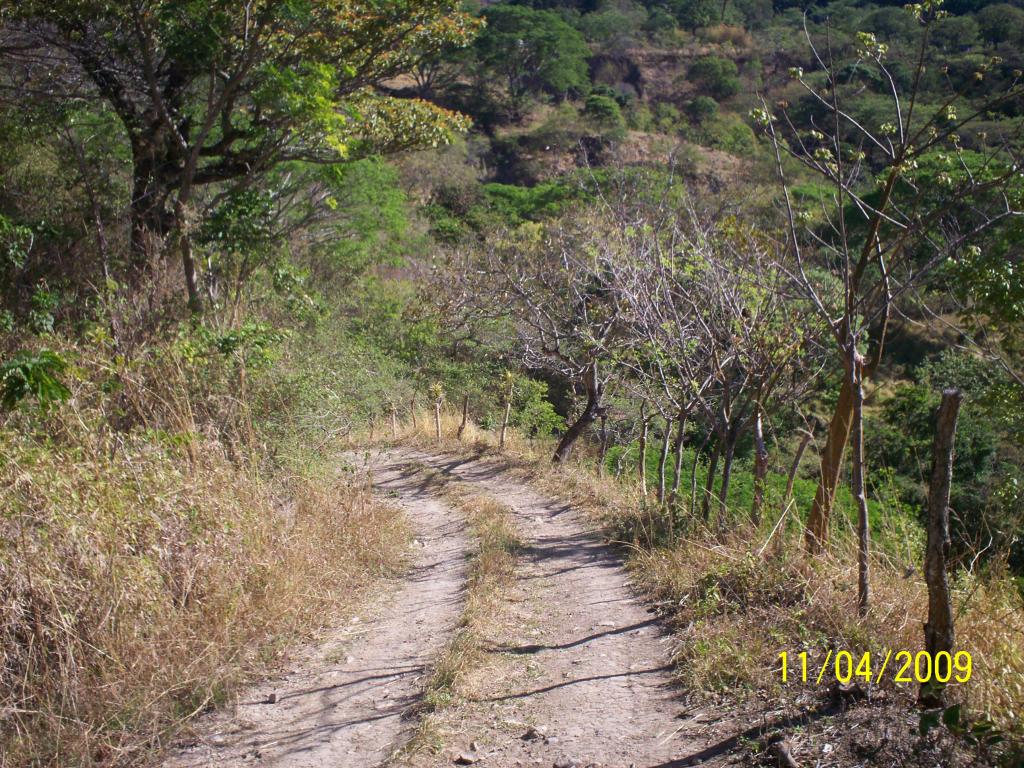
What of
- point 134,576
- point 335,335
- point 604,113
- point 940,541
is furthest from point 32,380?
point 604,113

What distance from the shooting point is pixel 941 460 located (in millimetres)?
3254

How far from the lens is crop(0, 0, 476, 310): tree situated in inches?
374

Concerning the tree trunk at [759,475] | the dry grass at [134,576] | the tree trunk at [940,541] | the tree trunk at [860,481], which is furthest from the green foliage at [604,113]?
the tree trunk at [940,541]

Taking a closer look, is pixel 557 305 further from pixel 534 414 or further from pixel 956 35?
pixel 956 35

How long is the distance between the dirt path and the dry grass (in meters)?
0.19

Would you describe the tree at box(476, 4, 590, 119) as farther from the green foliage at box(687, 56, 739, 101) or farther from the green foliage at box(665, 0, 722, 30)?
the green foliage at box(665, 0, 722, 30)

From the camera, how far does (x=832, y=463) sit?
4.79 m

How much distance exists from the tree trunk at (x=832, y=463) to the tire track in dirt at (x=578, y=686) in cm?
A: 111

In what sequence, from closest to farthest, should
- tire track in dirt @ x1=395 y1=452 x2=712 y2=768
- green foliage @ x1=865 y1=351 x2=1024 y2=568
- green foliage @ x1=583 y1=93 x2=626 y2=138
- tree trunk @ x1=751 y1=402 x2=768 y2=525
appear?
tire track in dirt @ x1=395 y1=452 x2=712 y2=768 < tree trunk @ x1=751 y1=402 x2=768 y2=525 < green foliage @ x1=865 y1=351 x2=1024 y2=568 < green foliage @ x1=583 y1=93 x2=626 y2=138

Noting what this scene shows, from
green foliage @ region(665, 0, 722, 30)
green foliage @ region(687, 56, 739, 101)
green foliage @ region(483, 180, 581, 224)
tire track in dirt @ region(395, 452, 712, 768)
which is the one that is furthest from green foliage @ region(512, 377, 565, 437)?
green foliage @ region(665, 0, 722, 30)

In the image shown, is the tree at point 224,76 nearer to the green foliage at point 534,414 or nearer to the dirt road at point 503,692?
the dirt road at point 503,692

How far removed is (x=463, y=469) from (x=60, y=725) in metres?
9.76

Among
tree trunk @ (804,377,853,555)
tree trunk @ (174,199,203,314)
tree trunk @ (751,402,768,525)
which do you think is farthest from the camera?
tree trunk @ (174,199,203,314)

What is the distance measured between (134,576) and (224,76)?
7217 millimetres
